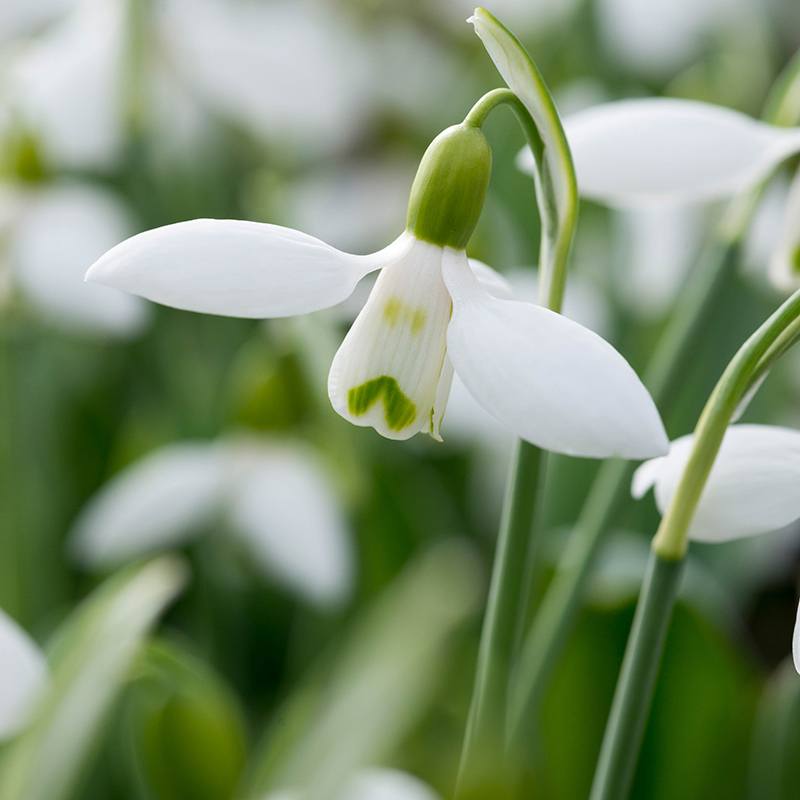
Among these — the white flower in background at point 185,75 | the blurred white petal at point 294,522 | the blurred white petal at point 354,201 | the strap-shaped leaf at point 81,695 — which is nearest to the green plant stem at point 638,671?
the strap-shaped leaf at point 81,695

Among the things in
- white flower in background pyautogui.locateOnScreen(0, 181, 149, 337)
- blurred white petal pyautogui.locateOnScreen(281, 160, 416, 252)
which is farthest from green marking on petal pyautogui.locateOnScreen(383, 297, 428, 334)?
blurred white petal pyautogui.locateOnScreen(281, 160, 416, 252)

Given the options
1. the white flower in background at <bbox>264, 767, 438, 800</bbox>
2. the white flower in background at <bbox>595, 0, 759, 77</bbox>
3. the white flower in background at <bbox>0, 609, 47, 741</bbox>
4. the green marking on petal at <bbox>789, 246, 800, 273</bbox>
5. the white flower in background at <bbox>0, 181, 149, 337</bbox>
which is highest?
the white flower in background at <bbox>595, 0, 759, 77</bbox>

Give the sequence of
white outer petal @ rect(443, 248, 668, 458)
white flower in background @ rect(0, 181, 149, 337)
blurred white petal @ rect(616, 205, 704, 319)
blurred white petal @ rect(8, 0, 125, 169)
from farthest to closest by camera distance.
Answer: blurred white petal @ rect(616, 205, 704, 319) < blurred white petal @ rect(8, 0, 125, 169) < white flower in background @ rect(0, 181, 149, 337) < white outer petal @ rect(443, 248, 668, 458)

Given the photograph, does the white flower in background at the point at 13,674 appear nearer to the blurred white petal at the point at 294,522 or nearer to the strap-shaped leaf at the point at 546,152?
the strap-shaped leaf at the point at 546,152

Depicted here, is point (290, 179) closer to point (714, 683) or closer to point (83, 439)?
point (83, 439)

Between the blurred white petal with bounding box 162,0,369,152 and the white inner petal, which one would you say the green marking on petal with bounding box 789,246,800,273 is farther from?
the blurred white petal with bounding box 162,0,369,152

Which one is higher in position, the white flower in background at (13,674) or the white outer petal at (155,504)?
the white flower in background at (13,674)

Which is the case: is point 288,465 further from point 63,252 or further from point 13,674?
point 13,674

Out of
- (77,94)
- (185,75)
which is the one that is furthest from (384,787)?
(185,75)
